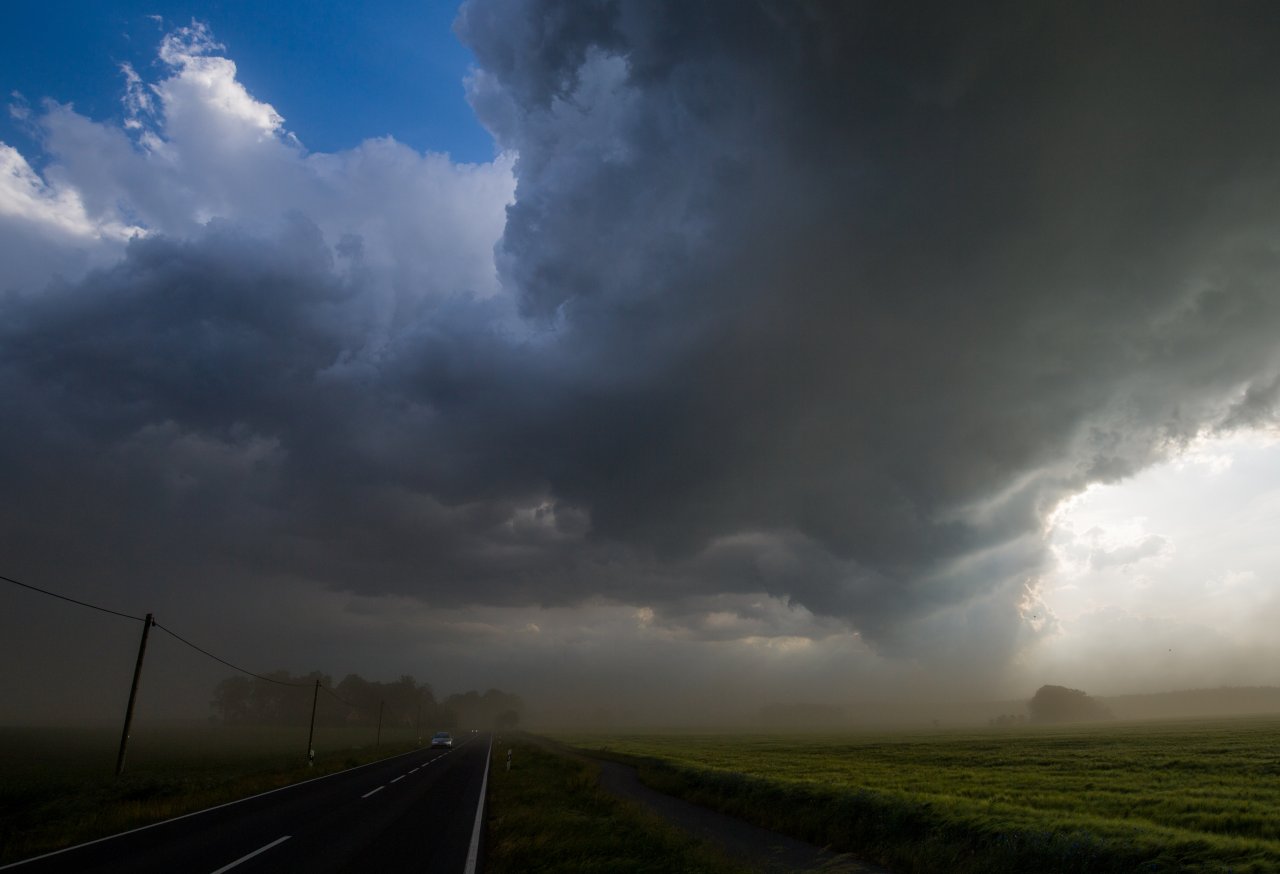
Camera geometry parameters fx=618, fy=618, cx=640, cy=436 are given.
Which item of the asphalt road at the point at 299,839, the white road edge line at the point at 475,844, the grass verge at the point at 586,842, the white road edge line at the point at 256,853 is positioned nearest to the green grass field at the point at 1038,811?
the grass verge at the point at 586,842

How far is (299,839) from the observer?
532 inches

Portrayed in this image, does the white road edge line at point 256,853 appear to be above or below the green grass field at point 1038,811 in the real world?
above

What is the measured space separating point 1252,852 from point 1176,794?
1281 centimetres

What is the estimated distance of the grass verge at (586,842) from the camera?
36.3 feet

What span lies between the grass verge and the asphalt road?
2.88 feet

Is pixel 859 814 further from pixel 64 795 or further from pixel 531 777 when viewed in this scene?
pixel 64 795

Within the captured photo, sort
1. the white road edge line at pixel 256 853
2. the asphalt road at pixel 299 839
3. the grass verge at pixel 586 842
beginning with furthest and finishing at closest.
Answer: the grass verge at pixel 586 842, the asphalt road at pixel 299 839, the white road edge line at pixel 256 853

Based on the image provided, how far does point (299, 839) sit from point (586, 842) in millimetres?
6393

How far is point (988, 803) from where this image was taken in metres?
19.3

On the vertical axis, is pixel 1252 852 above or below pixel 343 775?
above

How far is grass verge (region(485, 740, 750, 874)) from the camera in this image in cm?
1107

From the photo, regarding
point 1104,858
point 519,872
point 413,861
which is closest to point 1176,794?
point 1104,858

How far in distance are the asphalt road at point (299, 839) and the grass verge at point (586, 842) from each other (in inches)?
34.5

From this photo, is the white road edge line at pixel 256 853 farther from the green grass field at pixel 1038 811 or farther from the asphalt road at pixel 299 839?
the green grass field at pixel 1038 811
